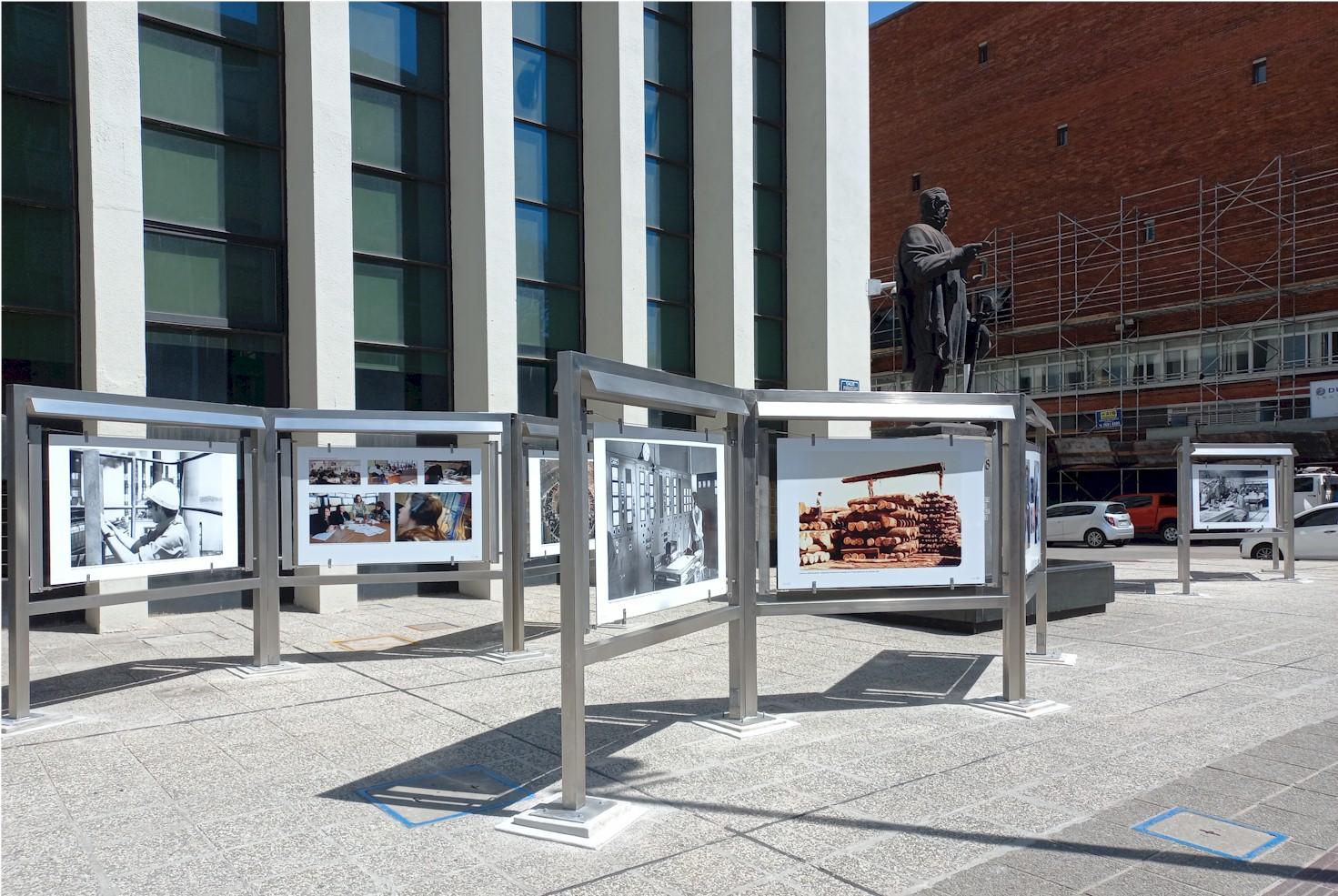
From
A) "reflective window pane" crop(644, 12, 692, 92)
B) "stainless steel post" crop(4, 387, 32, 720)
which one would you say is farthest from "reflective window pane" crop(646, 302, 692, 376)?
"stainless steel post" crop(4, 387, 32, 720)

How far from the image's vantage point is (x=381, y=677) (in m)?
8.71

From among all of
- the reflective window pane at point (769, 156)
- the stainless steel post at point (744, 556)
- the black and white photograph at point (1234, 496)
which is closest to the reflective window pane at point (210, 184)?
the reflective window pane at point (769, 156)

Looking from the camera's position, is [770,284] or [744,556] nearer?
[744,556]

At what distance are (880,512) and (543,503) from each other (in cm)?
410

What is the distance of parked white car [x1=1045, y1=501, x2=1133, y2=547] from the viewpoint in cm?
3086

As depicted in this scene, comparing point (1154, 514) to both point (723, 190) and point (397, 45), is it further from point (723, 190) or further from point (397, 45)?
point (397, 45)

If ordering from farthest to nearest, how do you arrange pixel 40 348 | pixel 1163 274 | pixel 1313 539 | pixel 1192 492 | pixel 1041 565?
pixel 1163 274, pixel 1313 539, pixel 1192 492, pixel 40 348, pixel 1041 565

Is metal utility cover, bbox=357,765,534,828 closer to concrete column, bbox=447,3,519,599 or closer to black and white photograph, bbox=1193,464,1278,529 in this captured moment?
concrete column, bbox=447,3,519,599

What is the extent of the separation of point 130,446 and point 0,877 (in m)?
4.61

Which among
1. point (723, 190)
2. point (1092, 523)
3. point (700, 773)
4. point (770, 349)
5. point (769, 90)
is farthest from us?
point (1092, 523)

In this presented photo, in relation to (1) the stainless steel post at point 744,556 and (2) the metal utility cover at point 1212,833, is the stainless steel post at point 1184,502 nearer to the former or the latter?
(1) the stainless steel post at point 744,556

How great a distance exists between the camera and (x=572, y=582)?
506cm

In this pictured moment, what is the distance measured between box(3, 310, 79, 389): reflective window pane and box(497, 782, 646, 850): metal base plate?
10466 mm

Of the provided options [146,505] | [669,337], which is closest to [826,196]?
[669,337]
